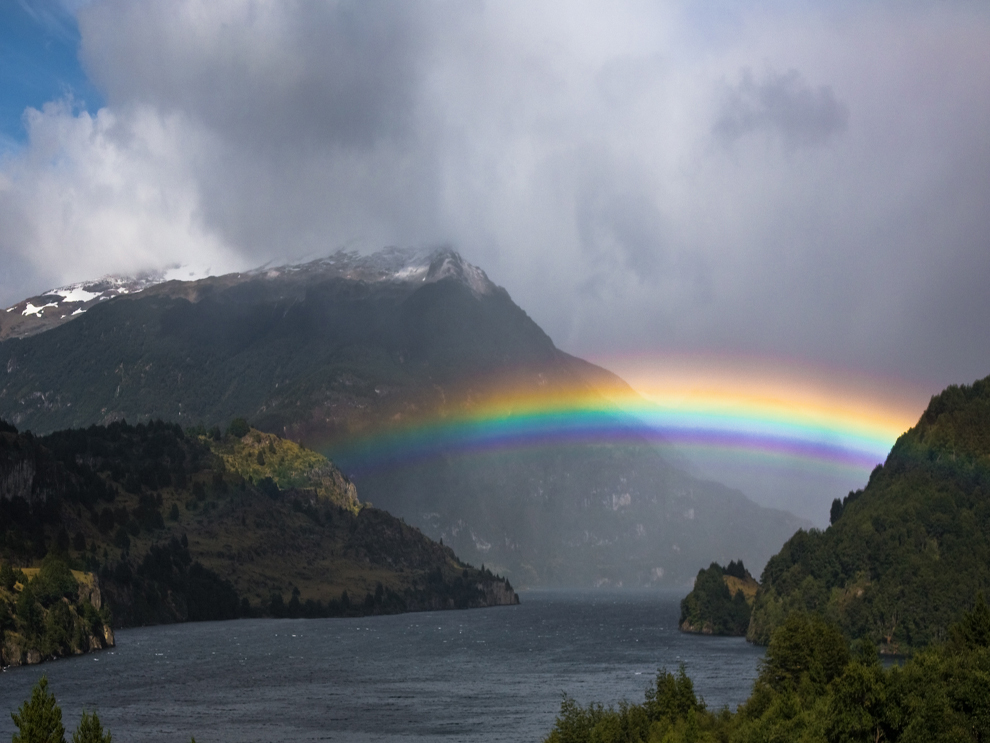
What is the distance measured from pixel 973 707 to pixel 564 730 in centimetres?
4701

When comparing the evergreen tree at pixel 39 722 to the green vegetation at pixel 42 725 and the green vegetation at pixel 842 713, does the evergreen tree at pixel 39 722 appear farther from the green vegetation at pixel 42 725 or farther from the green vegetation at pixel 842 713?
the green vegetation at pixel 842 713

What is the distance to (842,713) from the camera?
114 meters

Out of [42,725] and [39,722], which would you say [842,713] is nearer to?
[42,725]

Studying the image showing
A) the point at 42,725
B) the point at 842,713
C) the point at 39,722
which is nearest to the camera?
the point at 39,722

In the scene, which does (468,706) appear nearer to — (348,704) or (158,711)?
(348,704)

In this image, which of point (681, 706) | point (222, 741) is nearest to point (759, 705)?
point (681, 706)

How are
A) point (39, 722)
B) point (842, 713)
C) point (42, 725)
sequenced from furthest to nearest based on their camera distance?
point (842, 713) < point (42, 725) < point (39, 722)

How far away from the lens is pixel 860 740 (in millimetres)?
112688

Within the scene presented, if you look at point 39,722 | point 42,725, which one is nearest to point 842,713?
point 42,725

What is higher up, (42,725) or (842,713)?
(42,725)

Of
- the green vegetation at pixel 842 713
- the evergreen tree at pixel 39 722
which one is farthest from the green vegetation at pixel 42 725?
the green vegetation at pixel 842 713

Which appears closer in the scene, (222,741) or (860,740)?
(860,740)

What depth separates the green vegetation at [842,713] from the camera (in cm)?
11119

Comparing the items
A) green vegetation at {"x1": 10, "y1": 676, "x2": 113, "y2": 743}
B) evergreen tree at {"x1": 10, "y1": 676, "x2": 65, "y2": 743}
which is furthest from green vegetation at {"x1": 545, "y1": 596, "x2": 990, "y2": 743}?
evergreen tree at {"x1": 10, "y1": 676, "x2": 65, "y2": 743}
